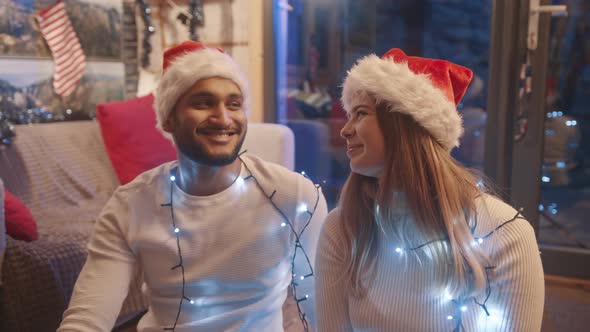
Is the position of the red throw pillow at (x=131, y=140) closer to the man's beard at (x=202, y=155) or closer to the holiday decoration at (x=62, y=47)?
the holiday decoration at (x=62, y=47)

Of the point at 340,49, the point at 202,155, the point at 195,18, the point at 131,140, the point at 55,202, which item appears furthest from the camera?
the point at 340,49

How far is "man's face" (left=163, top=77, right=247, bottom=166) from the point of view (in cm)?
133

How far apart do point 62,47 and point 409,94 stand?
2.54 metres

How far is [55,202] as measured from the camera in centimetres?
254

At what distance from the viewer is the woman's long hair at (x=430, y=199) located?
40.1 inches

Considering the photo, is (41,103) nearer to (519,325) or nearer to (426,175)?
(426,175)

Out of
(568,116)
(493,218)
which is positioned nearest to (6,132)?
(493,218)

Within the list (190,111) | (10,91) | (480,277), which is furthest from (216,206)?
(10,91)

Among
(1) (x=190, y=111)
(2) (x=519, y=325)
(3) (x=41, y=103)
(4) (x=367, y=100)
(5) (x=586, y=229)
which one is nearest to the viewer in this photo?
(2) (x=519, y=325)

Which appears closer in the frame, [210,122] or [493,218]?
[493,218]

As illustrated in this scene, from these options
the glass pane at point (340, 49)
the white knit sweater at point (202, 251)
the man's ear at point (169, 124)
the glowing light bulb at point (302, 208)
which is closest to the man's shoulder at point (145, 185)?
the white knit sweater at point (202, 251)

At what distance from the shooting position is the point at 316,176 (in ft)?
10.8

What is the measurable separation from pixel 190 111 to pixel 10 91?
71.6 inches

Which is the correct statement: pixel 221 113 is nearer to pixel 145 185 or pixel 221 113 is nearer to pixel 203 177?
pixel 203 177
